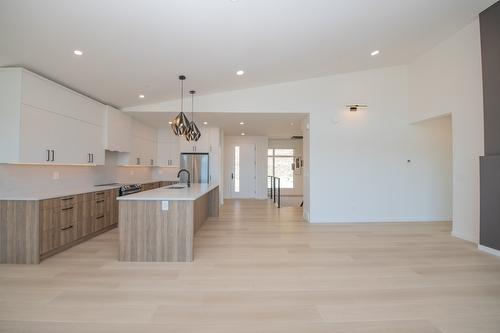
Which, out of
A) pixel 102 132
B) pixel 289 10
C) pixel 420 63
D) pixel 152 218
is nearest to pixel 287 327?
pixel 152 218

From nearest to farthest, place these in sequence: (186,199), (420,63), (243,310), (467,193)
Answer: (243,310) < (186,199) < (467,193) < (420,63)

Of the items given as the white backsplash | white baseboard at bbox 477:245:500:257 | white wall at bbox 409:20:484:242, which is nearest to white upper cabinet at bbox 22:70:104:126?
the white backsplash

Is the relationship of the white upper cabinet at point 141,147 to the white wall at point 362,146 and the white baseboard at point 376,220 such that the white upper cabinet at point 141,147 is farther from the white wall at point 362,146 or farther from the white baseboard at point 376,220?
the white baseboard at point 376,220

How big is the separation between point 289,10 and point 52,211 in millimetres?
3996

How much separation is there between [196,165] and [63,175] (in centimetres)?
350

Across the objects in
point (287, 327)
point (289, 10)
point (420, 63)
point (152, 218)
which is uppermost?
point (420, 63)

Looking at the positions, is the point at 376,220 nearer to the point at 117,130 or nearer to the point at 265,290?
the point at 265,290

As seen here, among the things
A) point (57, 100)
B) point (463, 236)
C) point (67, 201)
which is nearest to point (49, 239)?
point (67, 201)

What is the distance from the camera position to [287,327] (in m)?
1.82

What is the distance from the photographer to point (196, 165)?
291 inches

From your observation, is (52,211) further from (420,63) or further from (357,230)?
(420,63)

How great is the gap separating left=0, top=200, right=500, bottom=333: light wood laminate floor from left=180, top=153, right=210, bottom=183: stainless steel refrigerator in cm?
373

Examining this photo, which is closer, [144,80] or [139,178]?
[144,80]

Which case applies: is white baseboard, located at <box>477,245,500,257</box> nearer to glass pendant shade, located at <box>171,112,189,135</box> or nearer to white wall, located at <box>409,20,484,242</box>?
white wall, located at <box>409,20,484,242</box>
